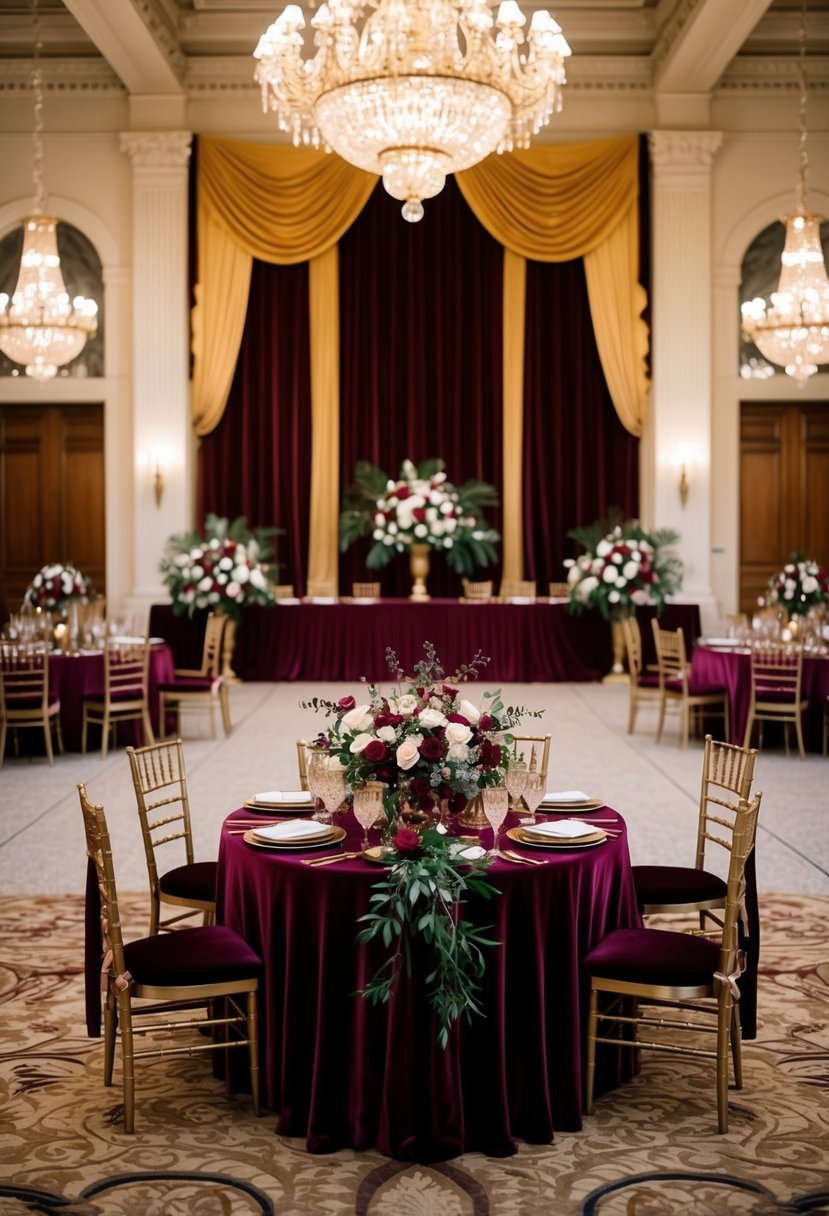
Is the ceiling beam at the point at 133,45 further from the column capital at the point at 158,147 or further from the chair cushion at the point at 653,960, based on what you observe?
the chair cushion at the point at 653,960

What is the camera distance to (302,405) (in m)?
15.5

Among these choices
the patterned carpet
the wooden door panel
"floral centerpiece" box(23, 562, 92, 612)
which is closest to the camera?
the patterned carpet

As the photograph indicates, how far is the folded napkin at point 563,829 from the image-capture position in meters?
3.98

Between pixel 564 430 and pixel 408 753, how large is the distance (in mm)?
12027

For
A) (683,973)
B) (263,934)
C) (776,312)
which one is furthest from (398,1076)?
(776,312)

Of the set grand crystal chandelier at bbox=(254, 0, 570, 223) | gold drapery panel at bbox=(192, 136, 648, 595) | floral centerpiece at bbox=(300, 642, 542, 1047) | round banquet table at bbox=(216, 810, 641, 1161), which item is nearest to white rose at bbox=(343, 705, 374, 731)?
floral centerpiece at bbox=(300, 642, 542, 1047)

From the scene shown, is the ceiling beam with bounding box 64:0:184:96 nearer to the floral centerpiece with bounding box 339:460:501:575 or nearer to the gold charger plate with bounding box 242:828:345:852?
the floral centerpiece with bounding box 339:460:501:575

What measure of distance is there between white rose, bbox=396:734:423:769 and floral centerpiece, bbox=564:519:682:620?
9273 millimetres

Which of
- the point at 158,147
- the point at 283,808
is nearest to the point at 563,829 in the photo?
the point at 283,808

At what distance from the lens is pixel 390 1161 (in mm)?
3584

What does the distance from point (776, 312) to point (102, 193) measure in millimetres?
7661

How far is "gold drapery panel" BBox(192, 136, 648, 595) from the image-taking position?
14.8 metres

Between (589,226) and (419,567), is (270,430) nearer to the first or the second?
(419,567)

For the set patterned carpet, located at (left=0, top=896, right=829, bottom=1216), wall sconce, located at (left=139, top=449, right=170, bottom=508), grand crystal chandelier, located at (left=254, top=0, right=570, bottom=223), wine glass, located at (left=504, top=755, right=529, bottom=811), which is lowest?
patterned carpet, located at (left=0, top=896, right=829, bottom=1216)
